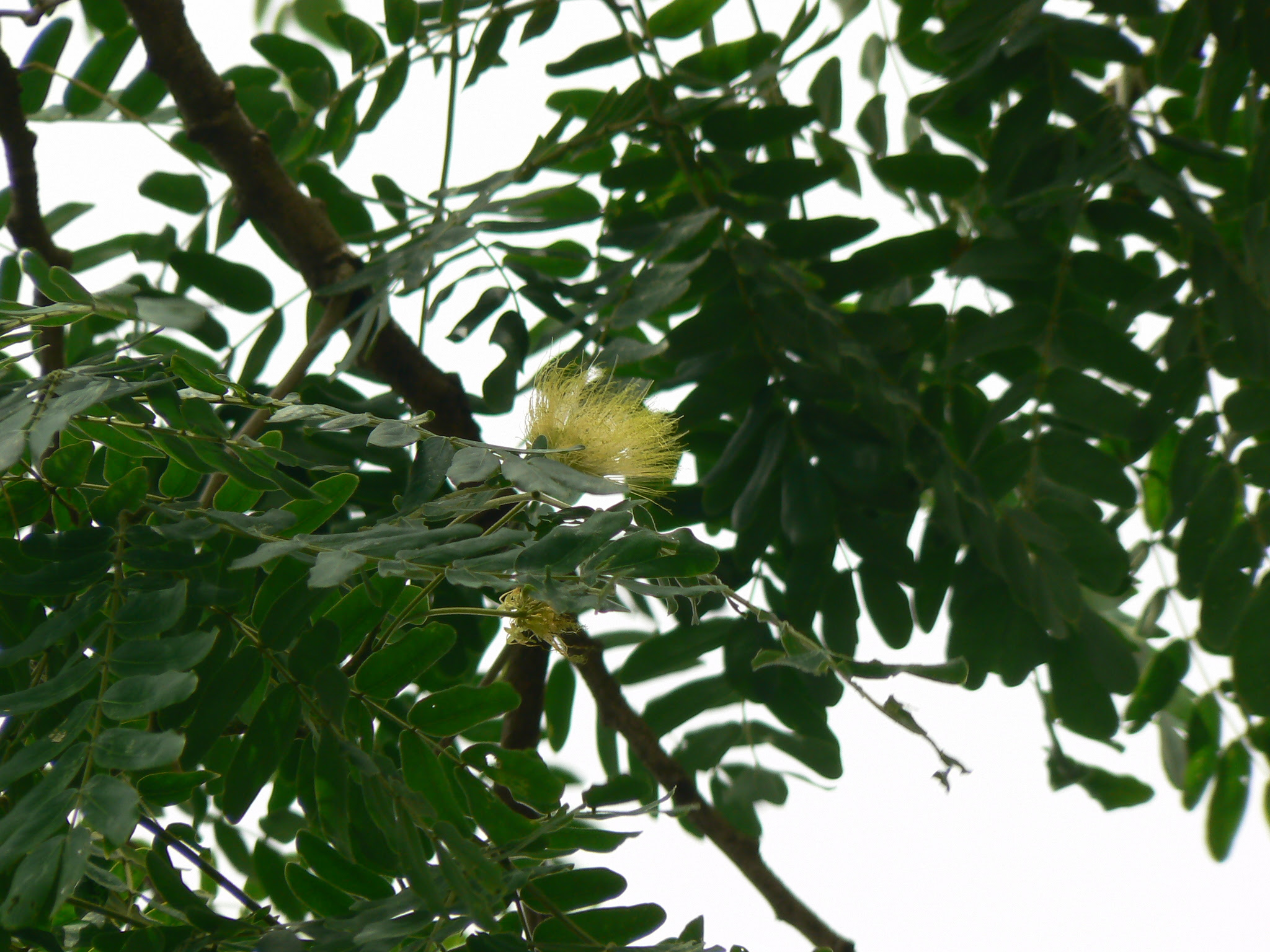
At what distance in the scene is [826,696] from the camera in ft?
2.20

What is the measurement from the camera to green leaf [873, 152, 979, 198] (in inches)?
29.8

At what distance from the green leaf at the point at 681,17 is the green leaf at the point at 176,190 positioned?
39cm

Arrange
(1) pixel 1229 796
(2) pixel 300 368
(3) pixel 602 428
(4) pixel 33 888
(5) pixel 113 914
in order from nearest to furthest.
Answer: (4) pixel 33 888 → (5) pixel 113 914 → (3) pixel 602 428 → (2) pixel 300 368 → (1) pixel 1229 796

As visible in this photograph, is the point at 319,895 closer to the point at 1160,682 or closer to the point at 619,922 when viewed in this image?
the point at 619,922

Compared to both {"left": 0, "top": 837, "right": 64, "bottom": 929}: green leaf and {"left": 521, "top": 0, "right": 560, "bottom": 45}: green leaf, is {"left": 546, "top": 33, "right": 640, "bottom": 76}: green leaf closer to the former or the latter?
{"left": 521, "top": 0, "right": 560, "bottom": 45}: green leaf

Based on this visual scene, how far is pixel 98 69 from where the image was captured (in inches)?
31.7

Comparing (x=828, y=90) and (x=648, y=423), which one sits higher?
(x=828, y=90)

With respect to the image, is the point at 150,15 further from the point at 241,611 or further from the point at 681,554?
the point at 681,554

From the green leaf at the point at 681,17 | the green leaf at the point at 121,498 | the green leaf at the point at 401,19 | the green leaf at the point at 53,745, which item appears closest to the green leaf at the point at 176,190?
the green leaf at the point at 401,19

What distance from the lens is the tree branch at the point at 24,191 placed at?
0.65 metres

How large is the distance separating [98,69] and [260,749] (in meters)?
0.60

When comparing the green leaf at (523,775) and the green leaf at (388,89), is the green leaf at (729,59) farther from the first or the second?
the green leaf at (523,775)

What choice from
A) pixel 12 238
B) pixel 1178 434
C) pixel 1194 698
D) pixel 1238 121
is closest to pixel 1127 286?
pixel 1178 434

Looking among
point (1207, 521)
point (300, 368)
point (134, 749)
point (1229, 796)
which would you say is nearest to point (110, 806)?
point (134, 749)
